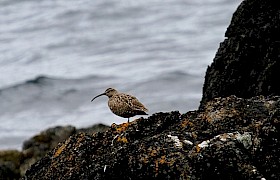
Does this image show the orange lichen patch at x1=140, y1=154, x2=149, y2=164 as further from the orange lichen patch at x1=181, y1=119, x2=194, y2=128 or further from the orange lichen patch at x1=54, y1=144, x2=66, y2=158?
the orange lichen patch at x1=54, y1=144, x2=66, y2=158

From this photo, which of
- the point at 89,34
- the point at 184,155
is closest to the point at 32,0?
the point at 89,34

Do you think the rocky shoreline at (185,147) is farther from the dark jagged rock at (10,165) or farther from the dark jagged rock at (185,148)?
the dark jagged rock at (10,165)

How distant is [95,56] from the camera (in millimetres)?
38906

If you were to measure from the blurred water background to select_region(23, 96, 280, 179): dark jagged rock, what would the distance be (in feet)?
53.5

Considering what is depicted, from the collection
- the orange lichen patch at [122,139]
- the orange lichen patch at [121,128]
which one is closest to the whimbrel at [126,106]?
the orange lichen patch at [121,128]

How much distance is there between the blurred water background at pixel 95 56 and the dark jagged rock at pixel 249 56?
12363 millimetres

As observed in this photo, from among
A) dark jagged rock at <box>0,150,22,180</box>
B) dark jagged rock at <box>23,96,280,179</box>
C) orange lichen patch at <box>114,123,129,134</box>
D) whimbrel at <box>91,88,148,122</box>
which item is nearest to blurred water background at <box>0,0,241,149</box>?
dark jagged rock at <box>0,150,22,180</box>

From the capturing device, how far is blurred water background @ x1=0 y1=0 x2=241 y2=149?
28516 mm

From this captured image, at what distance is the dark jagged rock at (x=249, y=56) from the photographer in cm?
972

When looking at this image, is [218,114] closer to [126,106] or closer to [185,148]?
[185,148]

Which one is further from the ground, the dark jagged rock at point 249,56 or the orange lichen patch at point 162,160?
the dark jagged rock at point 249,56

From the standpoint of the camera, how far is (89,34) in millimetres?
44969

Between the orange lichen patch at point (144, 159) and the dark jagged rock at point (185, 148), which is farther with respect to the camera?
→ the orange lichen patch at point (144, 159)

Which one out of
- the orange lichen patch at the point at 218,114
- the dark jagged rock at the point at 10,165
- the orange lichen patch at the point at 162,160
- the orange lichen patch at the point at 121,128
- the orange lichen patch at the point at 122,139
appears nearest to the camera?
the orange lichen patch at the point at 162,160
